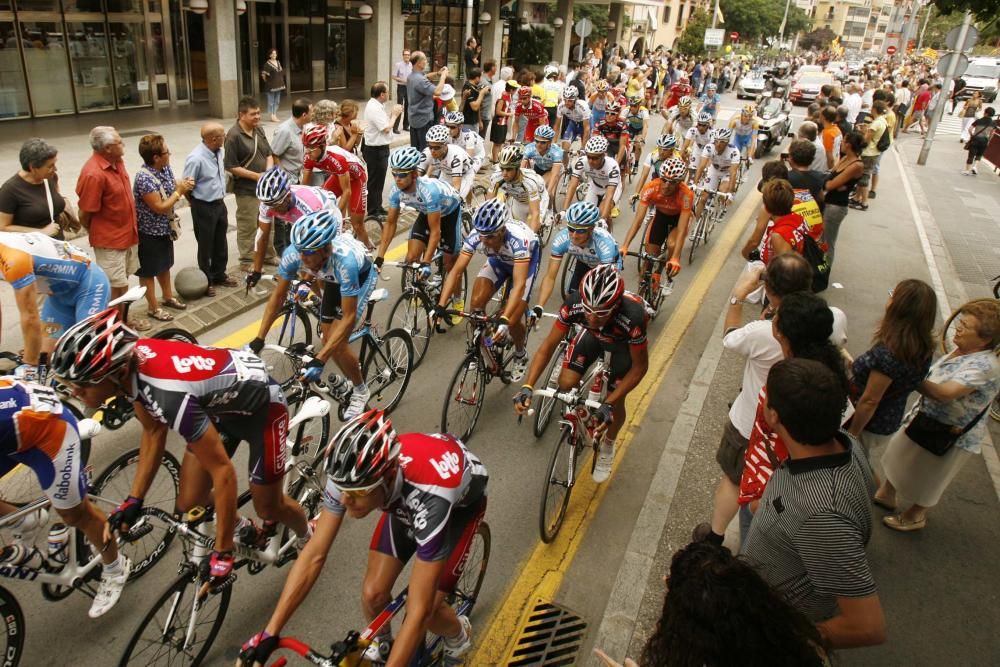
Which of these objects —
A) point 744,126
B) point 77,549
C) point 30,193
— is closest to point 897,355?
point 77,549

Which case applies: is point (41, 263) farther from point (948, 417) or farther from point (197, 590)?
point (948, 417)

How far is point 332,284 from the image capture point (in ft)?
18.1

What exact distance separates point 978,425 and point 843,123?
32.9ft

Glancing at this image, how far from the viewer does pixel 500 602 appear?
4258mm

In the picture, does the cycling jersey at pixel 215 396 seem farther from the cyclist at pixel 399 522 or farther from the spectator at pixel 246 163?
the spectator at pixel 246 163

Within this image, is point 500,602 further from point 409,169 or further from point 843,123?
point 843,123

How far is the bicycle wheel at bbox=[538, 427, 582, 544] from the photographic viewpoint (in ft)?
15.2

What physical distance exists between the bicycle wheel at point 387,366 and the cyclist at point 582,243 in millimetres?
1324

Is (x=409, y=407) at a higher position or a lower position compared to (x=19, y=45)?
lower

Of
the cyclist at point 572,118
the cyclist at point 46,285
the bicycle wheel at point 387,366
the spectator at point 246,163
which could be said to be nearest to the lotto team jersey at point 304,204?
the bicycle wheel at point 387,366

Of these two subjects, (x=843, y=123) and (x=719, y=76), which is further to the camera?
(x=719, y=76)

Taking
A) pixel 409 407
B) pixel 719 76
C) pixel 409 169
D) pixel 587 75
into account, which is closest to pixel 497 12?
pixel 587 75

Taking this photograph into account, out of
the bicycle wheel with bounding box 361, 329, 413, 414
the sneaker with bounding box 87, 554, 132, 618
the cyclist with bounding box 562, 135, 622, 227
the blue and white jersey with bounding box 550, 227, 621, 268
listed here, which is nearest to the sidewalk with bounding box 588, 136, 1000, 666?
the blue and white jersey with bounding box 550, 227, 621, 268

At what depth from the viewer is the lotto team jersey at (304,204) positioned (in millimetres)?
6367
